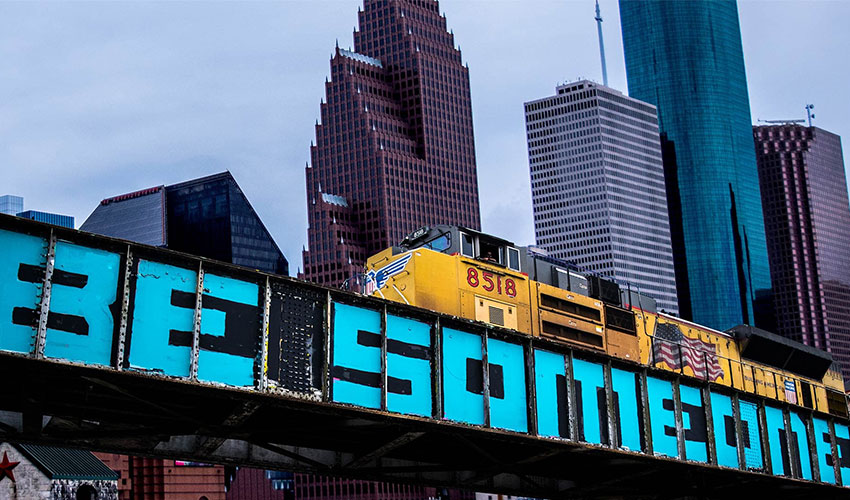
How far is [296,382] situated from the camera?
68.7 feet

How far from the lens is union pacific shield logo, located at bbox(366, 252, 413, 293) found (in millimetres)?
28452

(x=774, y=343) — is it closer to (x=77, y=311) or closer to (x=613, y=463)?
(x=613, y=463)

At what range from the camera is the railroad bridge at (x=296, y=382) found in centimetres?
1848

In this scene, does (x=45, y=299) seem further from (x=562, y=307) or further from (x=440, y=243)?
(x=562, y=307)

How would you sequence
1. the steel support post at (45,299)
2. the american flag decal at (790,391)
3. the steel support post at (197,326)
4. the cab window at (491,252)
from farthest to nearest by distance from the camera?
the american flag decal at (790,391)
the cab window at (491,252)
the steel support post at (197,326)
the steel support post at (45,299)

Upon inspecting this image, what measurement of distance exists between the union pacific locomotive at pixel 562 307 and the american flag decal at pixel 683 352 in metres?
0.04

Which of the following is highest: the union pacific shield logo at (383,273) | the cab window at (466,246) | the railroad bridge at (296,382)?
the cab window at (466,246)

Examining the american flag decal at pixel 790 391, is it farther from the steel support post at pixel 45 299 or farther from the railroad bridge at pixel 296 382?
the steel support post at pixel 45 299

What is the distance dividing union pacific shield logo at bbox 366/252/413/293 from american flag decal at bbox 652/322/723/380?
12.6m

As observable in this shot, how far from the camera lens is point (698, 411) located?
33031 mm

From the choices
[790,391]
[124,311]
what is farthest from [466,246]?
[790,391]

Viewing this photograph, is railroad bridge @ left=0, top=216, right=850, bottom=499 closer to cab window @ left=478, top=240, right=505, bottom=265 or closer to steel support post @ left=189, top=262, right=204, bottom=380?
steel support post @ left=189, top=262, right=204, bottom=380

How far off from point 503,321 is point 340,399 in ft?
31.5

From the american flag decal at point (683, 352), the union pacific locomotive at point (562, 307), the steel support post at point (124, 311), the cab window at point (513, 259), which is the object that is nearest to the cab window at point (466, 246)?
the union pacific locomotive at point (562, 307)
